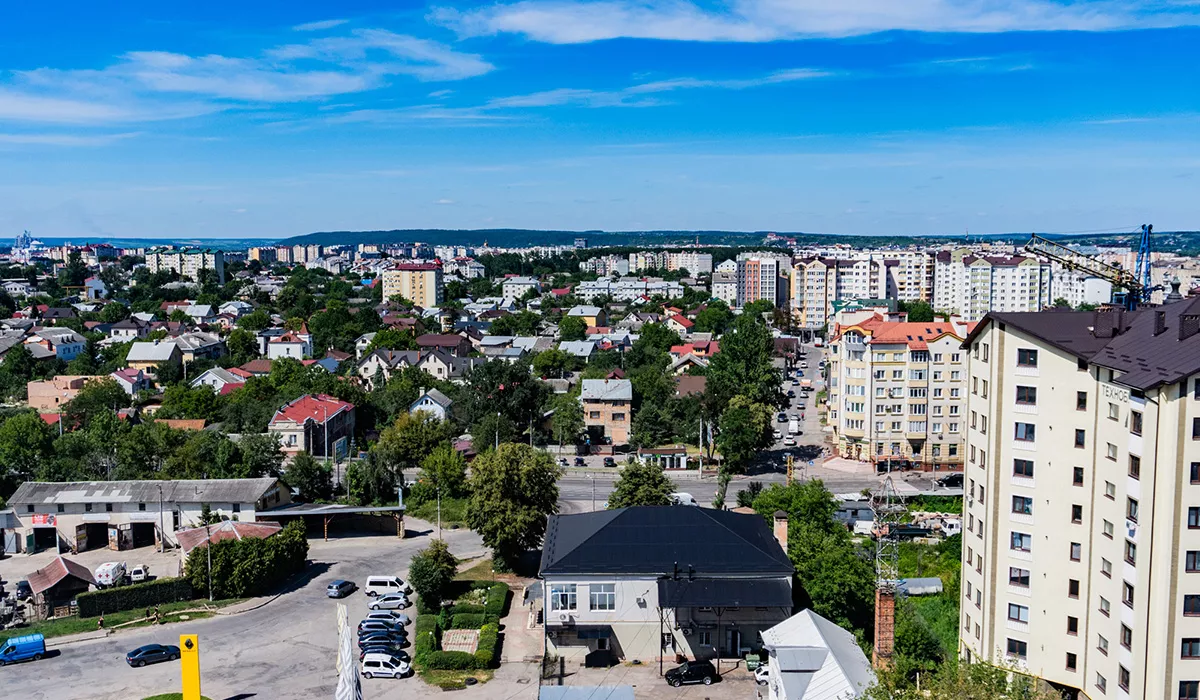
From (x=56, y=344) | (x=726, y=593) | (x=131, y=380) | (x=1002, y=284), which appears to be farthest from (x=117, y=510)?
(x=1002, y=284)

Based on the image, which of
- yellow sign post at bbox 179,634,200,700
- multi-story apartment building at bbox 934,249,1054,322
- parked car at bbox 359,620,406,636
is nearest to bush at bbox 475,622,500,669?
parked car at bbox 359,620,406,636

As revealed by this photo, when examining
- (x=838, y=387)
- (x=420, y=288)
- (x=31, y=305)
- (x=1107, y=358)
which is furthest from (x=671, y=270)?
(x=1107, y=358)

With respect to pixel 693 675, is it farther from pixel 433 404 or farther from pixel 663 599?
pixel 433 404

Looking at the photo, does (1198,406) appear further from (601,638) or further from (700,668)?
(601,638)

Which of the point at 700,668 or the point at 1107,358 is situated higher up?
the point at 1107,358

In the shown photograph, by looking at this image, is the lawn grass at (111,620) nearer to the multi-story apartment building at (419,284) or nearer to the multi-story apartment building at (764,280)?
the multi-story apartment building at (764,280)

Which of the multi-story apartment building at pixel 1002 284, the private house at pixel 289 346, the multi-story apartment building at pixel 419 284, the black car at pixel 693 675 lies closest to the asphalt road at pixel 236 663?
the black car at pixel 693 675

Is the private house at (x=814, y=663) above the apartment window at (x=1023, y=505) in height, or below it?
below
